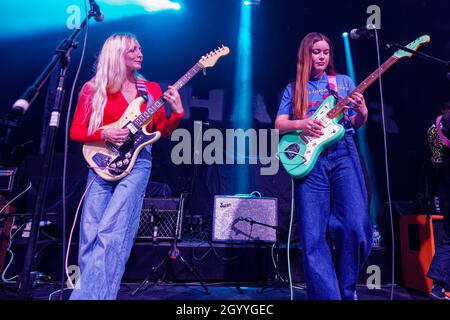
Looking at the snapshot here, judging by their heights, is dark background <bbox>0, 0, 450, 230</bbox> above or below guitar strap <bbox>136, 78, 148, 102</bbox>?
above

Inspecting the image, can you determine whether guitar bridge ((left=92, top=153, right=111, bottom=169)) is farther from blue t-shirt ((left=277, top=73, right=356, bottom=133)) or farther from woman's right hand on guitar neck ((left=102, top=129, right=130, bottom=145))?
blue t-shirt ((left=277, top=73, right=356, bottom=133))

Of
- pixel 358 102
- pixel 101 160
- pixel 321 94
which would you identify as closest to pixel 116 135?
pixel 101 160

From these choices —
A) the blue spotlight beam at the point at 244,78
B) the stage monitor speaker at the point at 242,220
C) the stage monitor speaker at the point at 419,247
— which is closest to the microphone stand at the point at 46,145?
the stage monitor speaker at the point at 242,220

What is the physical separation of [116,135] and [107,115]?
264 mm

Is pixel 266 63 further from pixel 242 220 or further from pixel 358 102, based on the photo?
pixel 358 102

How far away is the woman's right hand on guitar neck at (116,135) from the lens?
2637mm

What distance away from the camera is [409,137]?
6703 millimetres

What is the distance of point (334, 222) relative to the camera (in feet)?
8.38

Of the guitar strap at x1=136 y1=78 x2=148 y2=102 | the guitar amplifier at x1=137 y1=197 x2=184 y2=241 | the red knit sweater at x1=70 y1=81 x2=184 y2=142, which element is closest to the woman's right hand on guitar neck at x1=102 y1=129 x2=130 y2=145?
the red knit sweater at x1=70 y1=81 x2=184 y2=142

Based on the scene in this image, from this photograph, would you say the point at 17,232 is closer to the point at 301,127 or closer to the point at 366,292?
the point at 301,127

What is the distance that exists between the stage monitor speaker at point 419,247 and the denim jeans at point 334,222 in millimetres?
2133

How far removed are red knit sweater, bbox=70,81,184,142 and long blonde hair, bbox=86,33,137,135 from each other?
3 cm

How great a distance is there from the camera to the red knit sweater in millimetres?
2699

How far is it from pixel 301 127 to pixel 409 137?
506cm
